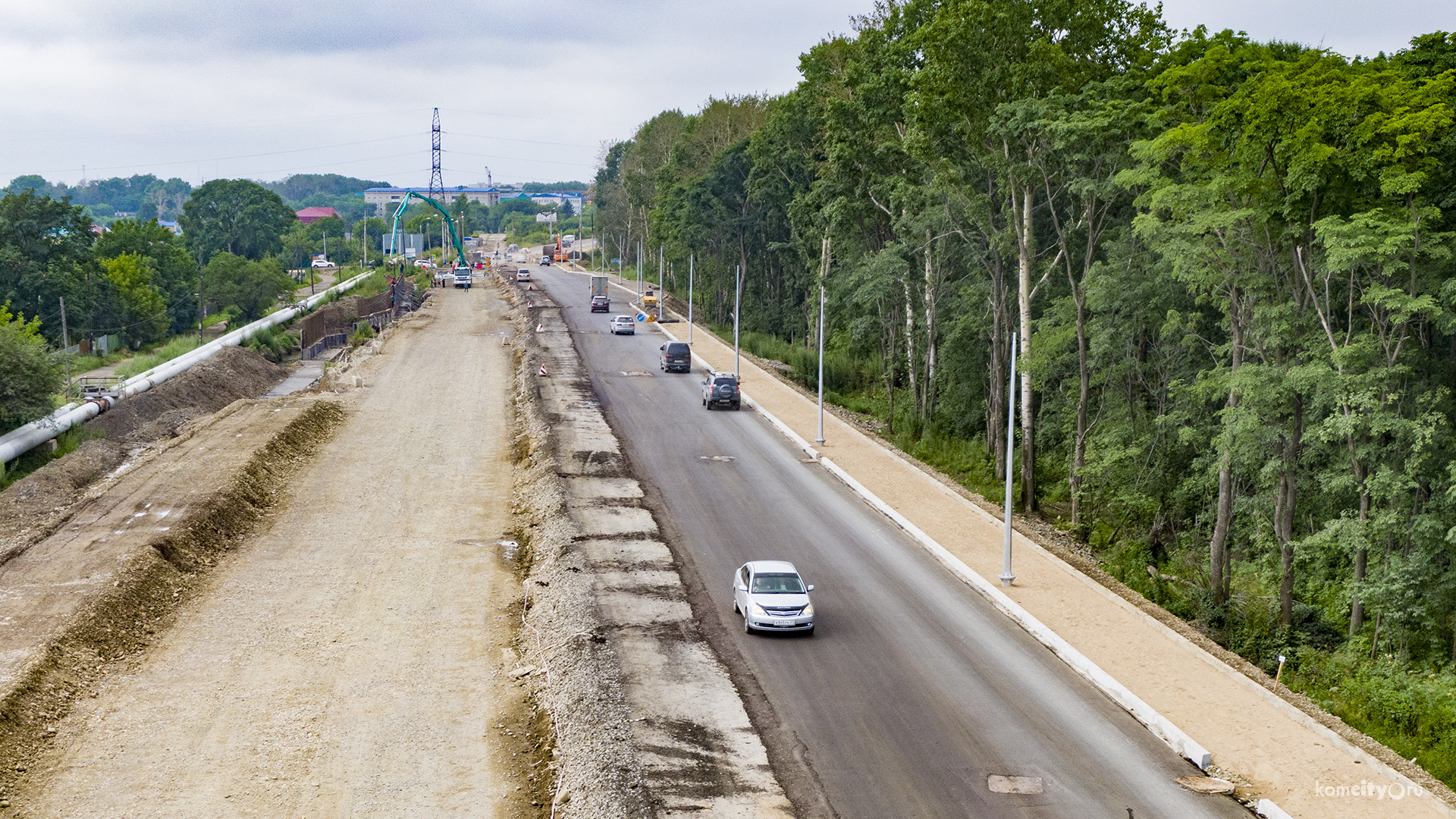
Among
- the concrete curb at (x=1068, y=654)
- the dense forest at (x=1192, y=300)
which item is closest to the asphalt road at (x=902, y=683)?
the concrete curb at (x=1068, y=654)

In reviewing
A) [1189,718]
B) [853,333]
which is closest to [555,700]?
[1189,718]

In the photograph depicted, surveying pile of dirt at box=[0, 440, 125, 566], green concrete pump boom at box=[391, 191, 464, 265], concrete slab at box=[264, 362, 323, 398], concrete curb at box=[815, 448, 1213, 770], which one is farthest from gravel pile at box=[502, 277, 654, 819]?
green concrete pump boom at box=[391, 191, 464, 265]

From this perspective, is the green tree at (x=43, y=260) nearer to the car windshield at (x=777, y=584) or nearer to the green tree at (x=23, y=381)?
the green tree at (x=23, y=381)

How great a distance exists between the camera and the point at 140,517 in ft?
105

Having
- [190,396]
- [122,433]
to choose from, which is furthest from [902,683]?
[190,396]

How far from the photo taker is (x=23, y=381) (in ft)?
148

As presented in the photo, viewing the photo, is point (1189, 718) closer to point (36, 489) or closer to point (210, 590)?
point (210, 590)

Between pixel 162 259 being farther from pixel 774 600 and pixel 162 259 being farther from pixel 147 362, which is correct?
pixel 774 600

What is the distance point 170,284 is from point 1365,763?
11149 centimetres

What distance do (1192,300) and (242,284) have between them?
342 ft

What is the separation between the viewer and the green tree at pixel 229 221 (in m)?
151

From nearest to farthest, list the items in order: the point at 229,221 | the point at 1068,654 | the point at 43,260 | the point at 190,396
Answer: the point at 1068,654, the point at 190,396, the point at 43,260, the point at 229,221

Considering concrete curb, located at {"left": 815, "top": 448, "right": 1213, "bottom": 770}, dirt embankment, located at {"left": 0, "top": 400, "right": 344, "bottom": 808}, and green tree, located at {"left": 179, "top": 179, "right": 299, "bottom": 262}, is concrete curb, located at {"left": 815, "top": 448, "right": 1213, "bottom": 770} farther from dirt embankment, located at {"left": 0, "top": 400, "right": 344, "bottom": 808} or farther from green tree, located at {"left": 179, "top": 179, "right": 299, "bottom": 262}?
green tree, located at {"left": 179, "top": 179, "right": 299, "bottom": 262}

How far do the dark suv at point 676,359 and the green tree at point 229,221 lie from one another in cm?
11386
